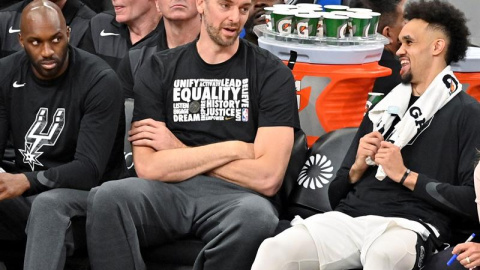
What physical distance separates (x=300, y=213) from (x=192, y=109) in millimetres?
731

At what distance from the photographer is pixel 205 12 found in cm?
498

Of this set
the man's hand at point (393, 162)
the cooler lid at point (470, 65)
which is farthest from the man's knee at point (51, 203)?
the cooler lid at point (470, 65)

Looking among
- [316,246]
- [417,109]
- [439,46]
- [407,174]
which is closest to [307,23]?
[439,46]

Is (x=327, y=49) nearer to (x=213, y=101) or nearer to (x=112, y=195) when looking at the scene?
(x=213, y=101)

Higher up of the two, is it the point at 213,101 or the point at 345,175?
the point at 213,101

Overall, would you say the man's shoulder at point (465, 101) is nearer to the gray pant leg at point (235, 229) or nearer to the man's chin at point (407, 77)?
the man's chin at point (407, 77)

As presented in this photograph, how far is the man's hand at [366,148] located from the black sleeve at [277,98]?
352mm

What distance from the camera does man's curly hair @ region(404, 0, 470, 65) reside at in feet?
15.5

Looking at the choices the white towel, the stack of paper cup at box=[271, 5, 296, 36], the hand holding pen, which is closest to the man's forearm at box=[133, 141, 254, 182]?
the white towel

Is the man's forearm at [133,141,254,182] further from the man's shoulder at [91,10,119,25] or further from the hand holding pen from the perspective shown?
the man's shoulder at [91,10,119,25]

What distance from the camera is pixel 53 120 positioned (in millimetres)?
5004

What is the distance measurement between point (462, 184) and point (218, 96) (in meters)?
1.19

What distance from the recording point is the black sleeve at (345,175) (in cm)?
481

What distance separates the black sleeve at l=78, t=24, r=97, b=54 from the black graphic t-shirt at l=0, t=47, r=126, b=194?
105 centimetres
